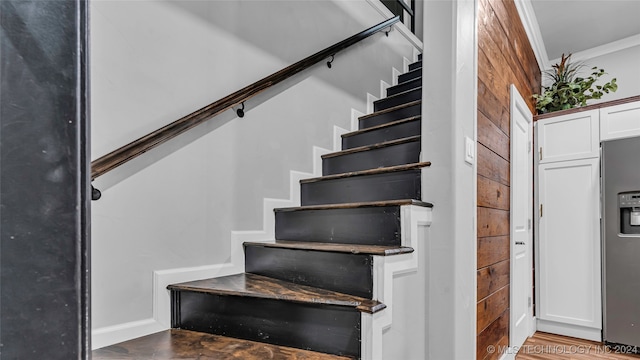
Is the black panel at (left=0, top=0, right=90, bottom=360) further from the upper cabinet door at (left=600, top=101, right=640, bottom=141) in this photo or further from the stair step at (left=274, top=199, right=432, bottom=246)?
the upper cabinet door at (left=600, top=101, right=640, bottom=141)

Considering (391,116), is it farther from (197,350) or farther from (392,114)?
(197,350)

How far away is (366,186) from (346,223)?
28cm

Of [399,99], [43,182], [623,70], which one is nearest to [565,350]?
[399,99]

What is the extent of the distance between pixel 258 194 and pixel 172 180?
50 centimetres

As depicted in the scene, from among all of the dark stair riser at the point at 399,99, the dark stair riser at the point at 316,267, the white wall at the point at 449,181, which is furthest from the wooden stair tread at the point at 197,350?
the dark stair riser at the point at 399,99

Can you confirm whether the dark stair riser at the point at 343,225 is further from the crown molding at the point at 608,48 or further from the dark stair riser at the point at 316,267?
the crown molding at the point at 608,48

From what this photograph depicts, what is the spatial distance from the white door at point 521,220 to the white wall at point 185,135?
1.46 meters

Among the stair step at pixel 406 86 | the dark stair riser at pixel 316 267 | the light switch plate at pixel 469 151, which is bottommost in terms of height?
the dark stair riser at pixel 316 267

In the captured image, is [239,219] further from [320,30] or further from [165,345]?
[320,30]

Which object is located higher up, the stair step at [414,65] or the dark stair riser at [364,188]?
the stair step at [414,65]

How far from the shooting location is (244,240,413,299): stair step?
4.36 ft

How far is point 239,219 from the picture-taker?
187cm

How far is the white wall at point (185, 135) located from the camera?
54.8 inches

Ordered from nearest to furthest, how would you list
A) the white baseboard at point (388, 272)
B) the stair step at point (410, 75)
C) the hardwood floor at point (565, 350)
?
1. the white baseboard at point (388, 272)
2. the hardwood floor at point (565, 350)
3. the stair step at point (410, 75)
